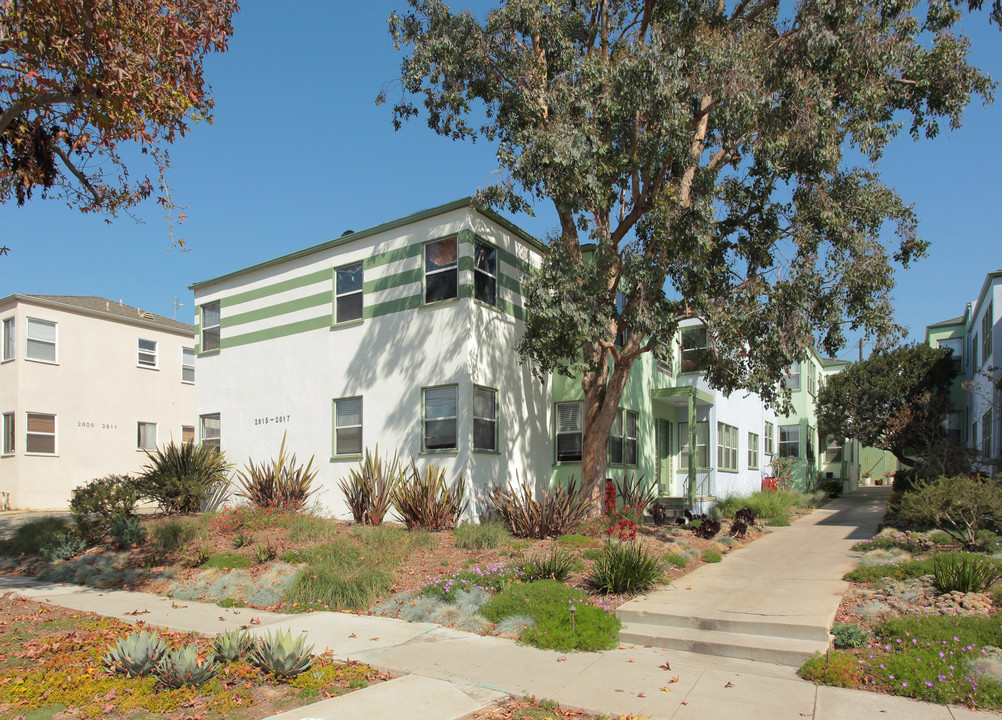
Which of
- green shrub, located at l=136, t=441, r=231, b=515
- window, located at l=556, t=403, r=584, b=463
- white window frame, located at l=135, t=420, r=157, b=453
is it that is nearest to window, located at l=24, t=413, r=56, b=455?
white window frame, located at l=135, t=420, r=157, b=453

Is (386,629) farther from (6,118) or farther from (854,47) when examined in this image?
(854,47)

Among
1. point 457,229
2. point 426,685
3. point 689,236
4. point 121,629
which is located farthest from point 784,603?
point 457,229

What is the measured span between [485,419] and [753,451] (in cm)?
1605

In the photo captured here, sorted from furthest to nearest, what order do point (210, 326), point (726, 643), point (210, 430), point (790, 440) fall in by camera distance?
1. point (790, 440)
2. point (210, 326)
3. point (210, 430)
4. point (726, 643)

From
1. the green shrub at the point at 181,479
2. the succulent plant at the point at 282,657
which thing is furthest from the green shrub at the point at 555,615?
the green shrub at the point at 181,479

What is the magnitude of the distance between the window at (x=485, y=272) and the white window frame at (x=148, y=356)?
58.5ft

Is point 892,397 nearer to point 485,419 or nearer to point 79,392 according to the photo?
point 485,419

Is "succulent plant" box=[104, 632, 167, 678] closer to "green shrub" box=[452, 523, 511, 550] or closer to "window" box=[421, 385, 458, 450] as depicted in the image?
"green shrub" box=[452, 523, 511, 550]

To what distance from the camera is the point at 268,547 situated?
11984mm

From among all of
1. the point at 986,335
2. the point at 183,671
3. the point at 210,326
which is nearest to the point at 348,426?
the point at 210,326

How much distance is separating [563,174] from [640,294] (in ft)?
8.13

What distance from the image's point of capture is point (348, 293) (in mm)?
16594

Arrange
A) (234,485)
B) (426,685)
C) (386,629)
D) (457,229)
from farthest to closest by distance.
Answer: (234,485) → (457,229) → (386,629) → (426,685)

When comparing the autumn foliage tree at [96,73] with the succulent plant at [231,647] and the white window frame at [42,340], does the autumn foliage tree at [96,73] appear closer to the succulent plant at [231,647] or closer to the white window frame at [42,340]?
the succulent plant at [231,647]
